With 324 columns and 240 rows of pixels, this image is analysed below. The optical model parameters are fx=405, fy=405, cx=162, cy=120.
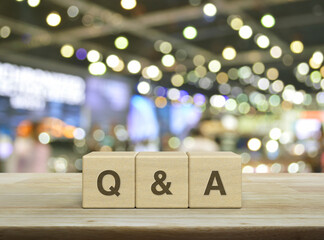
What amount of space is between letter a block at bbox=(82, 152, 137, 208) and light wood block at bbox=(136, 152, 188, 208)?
0.02 metres

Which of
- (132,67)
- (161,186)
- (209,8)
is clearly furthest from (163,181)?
(132,67)

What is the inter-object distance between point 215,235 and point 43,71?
9.95 metres

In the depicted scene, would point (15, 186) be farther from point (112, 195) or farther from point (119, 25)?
point (119, 25)

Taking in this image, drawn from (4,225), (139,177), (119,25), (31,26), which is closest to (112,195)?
(139,177)

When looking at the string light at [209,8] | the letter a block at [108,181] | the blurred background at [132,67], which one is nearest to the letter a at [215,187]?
the letter a block at [108,181]

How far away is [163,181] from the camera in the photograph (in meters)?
0.91

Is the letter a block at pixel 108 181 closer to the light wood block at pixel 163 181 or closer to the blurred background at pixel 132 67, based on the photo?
the light wood block at pixel 163 181

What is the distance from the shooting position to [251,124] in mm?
13180

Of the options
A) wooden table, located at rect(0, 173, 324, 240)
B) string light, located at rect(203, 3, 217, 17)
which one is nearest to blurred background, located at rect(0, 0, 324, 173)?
A: string light, located at rect(203, 3, 217, 17)

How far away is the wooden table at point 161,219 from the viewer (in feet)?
2.44

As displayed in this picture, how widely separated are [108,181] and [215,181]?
0.24m

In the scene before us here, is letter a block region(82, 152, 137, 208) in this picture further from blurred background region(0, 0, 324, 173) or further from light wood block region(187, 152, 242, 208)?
blurred background region(0, 0, 324, 173)

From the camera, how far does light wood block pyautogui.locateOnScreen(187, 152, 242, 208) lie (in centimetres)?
91

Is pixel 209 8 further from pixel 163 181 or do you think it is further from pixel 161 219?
pixel 161 219
